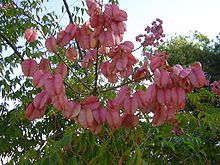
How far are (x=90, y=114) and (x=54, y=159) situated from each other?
1.10ft

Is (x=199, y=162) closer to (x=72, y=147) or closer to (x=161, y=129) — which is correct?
(x=161, y=129)

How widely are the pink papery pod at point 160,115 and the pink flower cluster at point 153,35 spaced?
380cm

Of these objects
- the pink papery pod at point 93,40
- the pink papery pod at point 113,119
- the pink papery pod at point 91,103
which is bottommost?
the pink papery pod at point 113,119

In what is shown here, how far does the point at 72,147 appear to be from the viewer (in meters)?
2.05

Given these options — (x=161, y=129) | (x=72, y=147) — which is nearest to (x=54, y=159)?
(x=72, y=147)

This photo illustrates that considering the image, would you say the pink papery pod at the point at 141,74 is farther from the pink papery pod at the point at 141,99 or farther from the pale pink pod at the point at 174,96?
the pale pink pod at the point at 174,96

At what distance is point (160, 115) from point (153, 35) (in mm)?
4112

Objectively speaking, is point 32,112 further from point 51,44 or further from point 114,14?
point 114,14

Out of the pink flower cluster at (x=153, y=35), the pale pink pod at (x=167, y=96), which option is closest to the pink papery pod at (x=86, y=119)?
the pale pink pod at (x=167, y=96)

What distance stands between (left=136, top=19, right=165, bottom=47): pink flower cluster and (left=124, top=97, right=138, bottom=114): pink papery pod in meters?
3.82

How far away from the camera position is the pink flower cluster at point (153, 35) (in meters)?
5.58

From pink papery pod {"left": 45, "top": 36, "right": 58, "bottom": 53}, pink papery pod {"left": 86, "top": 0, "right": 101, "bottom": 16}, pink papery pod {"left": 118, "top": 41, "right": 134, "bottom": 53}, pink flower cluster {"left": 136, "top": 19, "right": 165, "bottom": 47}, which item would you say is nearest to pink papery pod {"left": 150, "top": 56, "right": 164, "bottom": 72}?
pink papery pod {"left": 118, "top": 41, "right": 134, "bottom": 53}

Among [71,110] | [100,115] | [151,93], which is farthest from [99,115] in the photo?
[151,93]

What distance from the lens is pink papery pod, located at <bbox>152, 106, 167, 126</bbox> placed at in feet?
5.57
